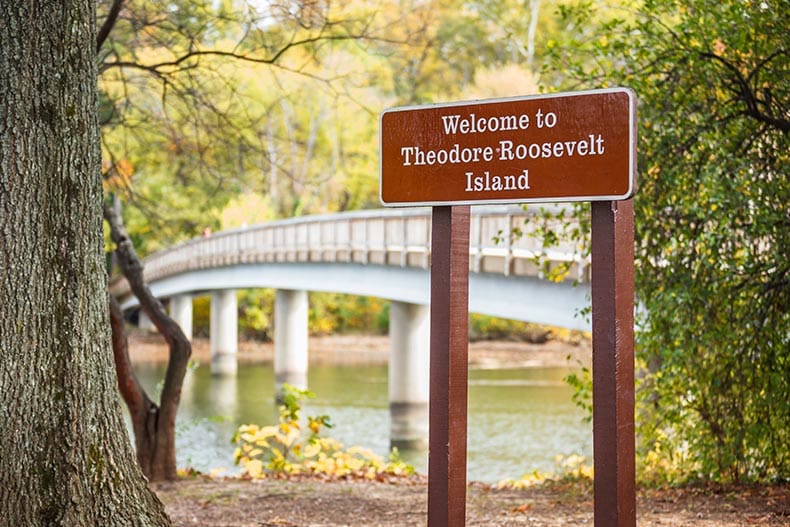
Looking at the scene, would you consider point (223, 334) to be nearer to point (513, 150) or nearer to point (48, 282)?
point (48, 282)

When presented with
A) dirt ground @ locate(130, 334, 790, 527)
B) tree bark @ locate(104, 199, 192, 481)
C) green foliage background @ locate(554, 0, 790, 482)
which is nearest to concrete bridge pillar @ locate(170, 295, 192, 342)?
dirt ground @ locate(130, 334, 790, 527)

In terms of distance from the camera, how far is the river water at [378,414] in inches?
789

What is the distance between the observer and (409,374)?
27.1 metres

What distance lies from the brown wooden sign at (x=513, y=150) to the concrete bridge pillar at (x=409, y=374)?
817 inches

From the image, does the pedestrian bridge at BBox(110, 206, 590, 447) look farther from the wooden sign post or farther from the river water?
the wooden sign post

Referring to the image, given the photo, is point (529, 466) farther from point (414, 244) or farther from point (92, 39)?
point (92, 39)

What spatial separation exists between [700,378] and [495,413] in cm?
1832

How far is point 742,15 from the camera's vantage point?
781 centimetres

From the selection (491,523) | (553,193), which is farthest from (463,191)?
(491,523)

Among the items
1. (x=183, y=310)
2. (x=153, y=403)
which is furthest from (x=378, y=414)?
(x=183, y=310)

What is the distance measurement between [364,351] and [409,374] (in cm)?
2192

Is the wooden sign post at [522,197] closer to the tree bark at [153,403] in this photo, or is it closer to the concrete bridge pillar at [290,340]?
the tree bark at [153,403]

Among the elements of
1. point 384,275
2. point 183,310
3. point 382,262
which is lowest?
point 183,310

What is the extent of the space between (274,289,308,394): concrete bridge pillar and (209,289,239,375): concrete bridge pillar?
13.5 feet
